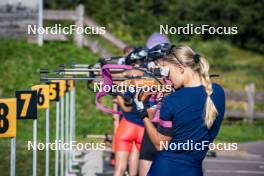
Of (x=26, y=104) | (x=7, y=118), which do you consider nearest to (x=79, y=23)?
(x=26, y=104)

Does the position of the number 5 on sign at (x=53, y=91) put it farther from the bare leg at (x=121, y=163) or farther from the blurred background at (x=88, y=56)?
the blurred background at (x=88, y=56)

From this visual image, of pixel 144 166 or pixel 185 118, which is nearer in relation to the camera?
pixel 185 118

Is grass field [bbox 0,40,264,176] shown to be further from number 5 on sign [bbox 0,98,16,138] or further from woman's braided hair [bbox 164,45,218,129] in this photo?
woman's braided hair [bbox 164,45,218,129]

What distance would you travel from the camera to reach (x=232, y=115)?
79.8ft

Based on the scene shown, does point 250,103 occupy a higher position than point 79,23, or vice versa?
point 79,23

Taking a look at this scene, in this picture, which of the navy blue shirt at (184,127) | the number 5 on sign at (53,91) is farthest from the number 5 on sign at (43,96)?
the navy blue shirt at (184,127)

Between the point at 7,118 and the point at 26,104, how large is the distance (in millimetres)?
1061

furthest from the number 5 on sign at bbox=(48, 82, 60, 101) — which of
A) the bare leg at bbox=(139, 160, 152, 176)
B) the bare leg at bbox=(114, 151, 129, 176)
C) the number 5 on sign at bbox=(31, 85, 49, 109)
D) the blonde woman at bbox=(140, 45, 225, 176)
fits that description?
the blonde woman at bbox=(140, 45, 225, 176)

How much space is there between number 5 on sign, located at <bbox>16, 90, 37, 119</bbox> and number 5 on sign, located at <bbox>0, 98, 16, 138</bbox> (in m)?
0.79

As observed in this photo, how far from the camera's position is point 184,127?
288 inches

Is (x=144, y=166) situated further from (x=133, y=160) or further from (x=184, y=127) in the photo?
(x=184, y=127)

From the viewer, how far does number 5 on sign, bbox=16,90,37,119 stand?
29.7ft

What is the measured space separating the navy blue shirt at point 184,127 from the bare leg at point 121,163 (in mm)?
3925

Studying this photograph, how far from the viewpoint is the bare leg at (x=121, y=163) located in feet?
37.1
